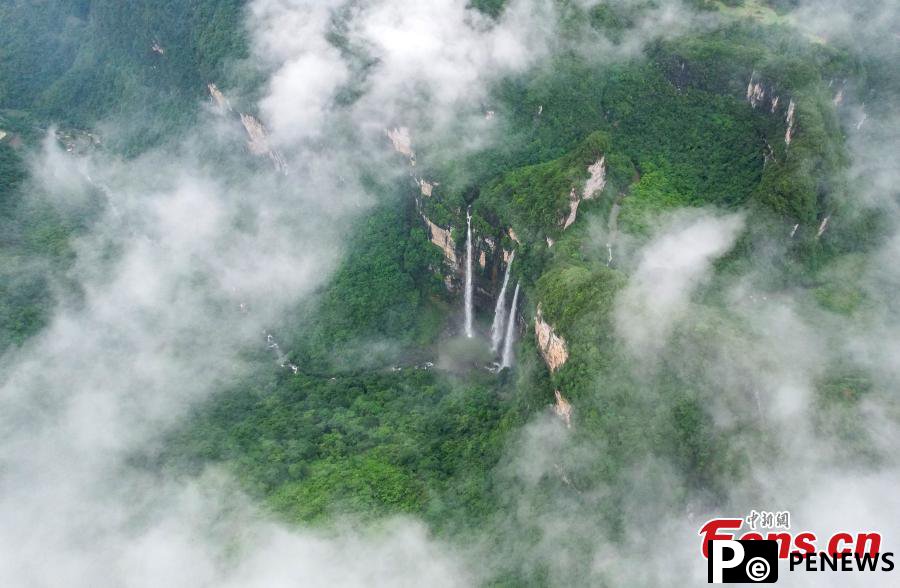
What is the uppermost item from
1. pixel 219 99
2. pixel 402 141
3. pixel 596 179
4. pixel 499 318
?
pixel 219 99

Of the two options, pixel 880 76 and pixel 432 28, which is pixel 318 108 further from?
pixel 880 76

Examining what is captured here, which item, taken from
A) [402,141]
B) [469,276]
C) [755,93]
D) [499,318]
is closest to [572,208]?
[499,318]

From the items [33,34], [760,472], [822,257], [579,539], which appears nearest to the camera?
[760,472]

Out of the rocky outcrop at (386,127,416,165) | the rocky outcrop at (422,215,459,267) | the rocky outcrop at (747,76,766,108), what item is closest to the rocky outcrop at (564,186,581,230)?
the rocky outcrop at (422,215,459,267)

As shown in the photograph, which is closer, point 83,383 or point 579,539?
point 579,539

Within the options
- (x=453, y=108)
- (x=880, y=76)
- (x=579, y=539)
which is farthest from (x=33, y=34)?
(x=880, y=76)

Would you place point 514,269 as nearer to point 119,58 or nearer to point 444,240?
point 444,240

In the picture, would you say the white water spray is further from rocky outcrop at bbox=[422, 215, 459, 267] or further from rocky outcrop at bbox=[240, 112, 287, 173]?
rocky outcrop at bbox=[240, 112, 287, 173]
